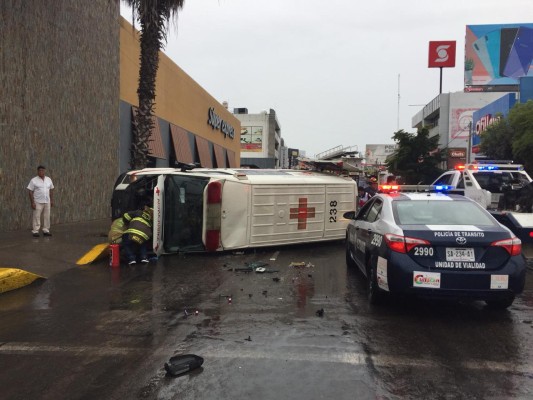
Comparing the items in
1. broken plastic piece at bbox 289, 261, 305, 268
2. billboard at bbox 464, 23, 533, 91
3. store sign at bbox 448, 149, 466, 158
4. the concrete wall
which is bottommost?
broken plastic piece at bbox 289, 261, 305, 268

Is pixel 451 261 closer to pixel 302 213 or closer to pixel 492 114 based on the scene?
pixel 302 213

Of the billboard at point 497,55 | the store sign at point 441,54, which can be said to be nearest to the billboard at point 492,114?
the store sign at point 441,54

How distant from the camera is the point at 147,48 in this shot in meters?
14.4

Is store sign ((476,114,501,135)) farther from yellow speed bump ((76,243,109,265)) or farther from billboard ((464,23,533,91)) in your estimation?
yellow speed bump ((76,243,109,265))

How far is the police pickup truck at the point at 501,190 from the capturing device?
961cm

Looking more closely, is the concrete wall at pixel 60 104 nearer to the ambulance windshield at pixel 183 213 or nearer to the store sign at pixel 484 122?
the ambulance windshield at pixel 183 213

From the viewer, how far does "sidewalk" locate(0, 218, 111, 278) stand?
8.79 metres

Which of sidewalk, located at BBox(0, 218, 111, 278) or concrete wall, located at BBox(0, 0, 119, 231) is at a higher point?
concrete wall, located at BBox(0, 0, 119, 231)

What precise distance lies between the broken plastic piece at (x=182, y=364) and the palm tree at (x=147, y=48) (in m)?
11.5

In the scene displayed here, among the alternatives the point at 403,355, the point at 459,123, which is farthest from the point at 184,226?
the point at 459,123


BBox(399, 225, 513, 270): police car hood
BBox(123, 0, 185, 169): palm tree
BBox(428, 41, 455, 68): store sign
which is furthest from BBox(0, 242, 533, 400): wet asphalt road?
BBox(428, 41, 455, 68): store sign

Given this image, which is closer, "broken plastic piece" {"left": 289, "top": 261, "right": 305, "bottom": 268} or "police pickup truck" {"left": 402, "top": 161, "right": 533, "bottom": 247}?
"broken plastic piece" {"left": 289, "top": 261, "right": 305, "bottom": 268}

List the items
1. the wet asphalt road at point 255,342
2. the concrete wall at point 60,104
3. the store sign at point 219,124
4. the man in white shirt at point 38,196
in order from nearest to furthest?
the wet asphalt road at point 255,342 < the man in white shirt at point 38,196 < the concrete wall at point 60,104 < the store sign at point 219,124

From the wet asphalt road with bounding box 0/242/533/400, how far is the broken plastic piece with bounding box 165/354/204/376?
6 centimetres
